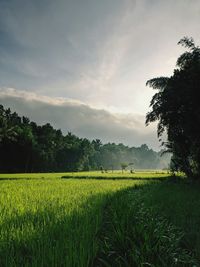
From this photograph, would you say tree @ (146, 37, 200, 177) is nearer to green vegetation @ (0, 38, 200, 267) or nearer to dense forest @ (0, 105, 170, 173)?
green vegetation @ (0, 38, 200, 267)

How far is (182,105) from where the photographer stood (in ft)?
61.4

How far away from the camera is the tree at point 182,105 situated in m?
17.8

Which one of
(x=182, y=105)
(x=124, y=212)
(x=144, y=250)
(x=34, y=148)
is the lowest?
(x=144, y=250)

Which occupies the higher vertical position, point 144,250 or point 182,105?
point 182,105

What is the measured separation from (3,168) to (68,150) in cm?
2409

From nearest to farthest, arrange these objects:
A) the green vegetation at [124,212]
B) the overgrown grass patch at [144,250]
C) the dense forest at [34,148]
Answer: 1. the overgrown grass patch at [144,250]
2. the green vegetation at [124,212]
3. the dense forest at [34,148]

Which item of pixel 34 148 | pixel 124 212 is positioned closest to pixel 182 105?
pixel 124 212

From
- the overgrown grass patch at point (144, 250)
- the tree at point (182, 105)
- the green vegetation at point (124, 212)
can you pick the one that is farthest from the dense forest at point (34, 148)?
the overgrown grass patch at point (144, 250)

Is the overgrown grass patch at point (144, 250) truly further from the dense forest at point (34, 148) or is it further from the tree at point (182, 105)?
the dense forest at point (34, 148)

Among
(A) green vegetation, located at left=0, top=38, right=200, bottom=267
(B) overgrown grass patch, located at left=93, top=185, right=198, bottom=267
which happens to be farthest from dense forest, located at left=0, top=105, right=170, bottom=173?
(B) overgrown grass patch, located at left=93, top=185, right=198, bottom=267

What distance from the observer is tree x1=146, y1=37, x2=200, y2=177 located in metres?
17.8

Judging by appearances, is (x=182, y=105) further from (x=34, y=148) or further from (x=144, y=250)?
(x=34, y=148)

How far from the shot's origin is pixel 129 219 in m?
6.03

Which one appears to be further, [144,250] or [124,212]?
[124,212]
